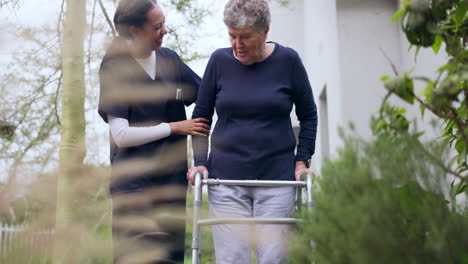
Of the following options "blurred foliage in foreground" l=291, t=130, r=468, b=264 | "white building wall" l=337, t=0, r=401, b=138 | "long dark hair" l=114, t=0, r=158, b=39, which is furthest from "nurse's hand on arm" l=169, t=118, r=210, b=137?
"white building wall" l=337, t=0, r=401, b=138

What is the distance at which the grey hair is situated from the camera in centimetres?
261

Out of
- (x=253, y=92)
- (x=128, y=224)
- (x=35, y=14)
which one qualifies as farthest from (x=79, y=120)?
(x=253, y=92)

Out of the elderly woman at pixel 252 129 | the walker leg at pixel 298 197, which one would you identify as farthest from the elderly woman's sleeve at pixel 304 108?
the walker leg at pixel 298 197

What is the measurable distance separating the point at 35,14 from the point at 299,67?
4.66ft

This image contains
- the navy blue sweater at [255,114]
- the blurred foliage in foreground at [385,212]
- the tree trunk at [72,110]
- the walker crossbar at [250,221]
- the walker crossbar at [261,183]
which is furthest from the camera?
the tree trunk at [72,110]

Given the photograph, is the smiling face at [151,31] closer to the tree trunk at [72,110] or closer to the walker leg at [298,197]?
the tree trunk at [72,110]

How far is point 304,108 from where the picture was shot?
2842 mm

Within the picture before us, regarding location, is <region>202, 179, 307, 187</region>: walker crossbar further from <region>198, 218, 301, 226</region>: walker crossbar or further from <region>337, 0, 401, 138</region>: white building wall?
<region>337, 0, 401, 138</region>: white building wall

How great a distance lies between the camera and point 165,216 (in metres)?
2.73

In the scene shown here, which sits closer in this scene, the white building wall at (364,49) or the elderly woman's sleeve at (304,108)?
the elderly woman's sleeve at (304,108)

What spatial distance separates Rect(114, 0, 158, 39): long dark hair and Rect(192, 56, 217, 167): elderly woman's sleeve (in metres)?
0.42

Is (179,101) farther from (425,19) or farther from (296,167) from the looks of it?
(425,19)

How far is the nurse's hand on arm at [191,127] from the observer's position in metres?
2.81

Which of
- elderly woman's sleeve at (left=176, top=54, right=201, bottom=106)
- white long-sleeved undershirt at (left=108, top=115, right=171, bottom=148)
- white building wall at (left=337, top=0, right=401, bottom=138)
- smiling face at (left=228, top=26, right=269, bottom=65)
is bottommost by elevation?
white long-sleeved undershirt at (left=108, top=115, right=171, bottom=148)
